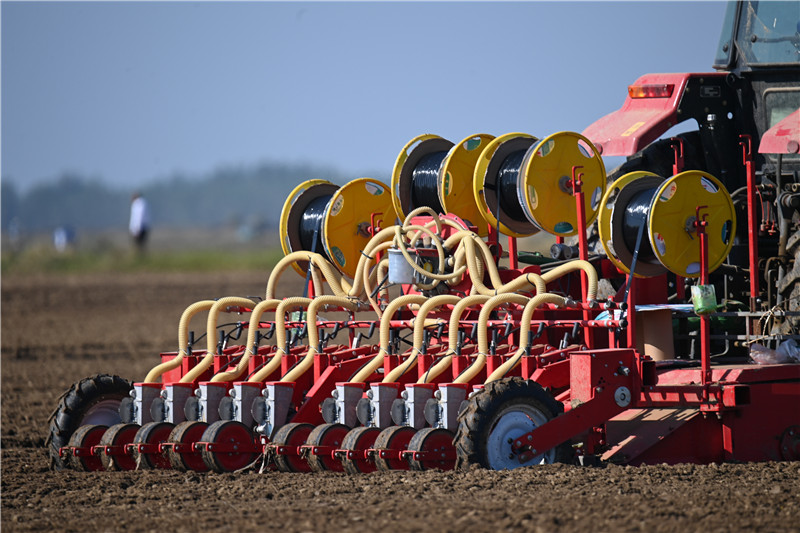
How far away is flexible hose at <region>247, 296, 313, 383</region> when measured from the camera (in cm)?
837

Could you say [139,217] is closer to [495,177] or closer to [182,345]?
[182,345]

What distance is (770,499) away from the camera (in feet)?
20.5

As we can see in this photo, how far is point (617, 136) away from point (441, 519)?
4.40 meters

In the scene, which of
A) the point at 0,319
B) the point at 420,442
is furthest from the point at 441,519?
the point at 0,319

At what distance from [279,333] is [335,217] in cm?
139

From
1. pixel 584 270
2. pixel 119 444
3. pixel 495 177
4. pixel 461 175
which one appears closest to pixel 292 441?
pixel 119 444

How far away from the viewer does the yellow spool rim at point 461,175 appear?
9250 mm

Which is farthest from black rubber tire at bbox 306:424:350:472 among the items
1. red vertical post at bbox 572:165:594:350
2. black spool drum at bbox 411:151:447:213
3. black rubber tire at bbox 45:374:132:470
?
black spool drum at bbox 411:151:447:213

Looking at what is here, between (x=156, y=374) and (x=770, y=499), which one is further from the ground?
(x=156, y=374)

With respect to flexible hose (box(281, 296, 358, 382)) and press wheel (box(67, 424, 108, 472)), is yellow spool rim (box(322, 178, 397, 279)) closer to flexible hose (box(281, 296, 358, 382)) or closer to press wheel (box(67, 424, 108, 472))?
flexible hose (box(281, 296, 358, 382))

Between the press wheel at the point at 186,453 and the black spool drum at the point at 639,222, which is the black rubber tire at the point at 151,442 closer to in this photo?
the press wheel at the point at 186,453

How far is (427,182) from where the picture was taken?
377 inches

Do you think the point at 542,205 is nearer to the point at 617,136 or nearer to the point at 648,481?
the point at 617,136

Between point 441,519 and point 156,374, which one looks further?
point 156,374
